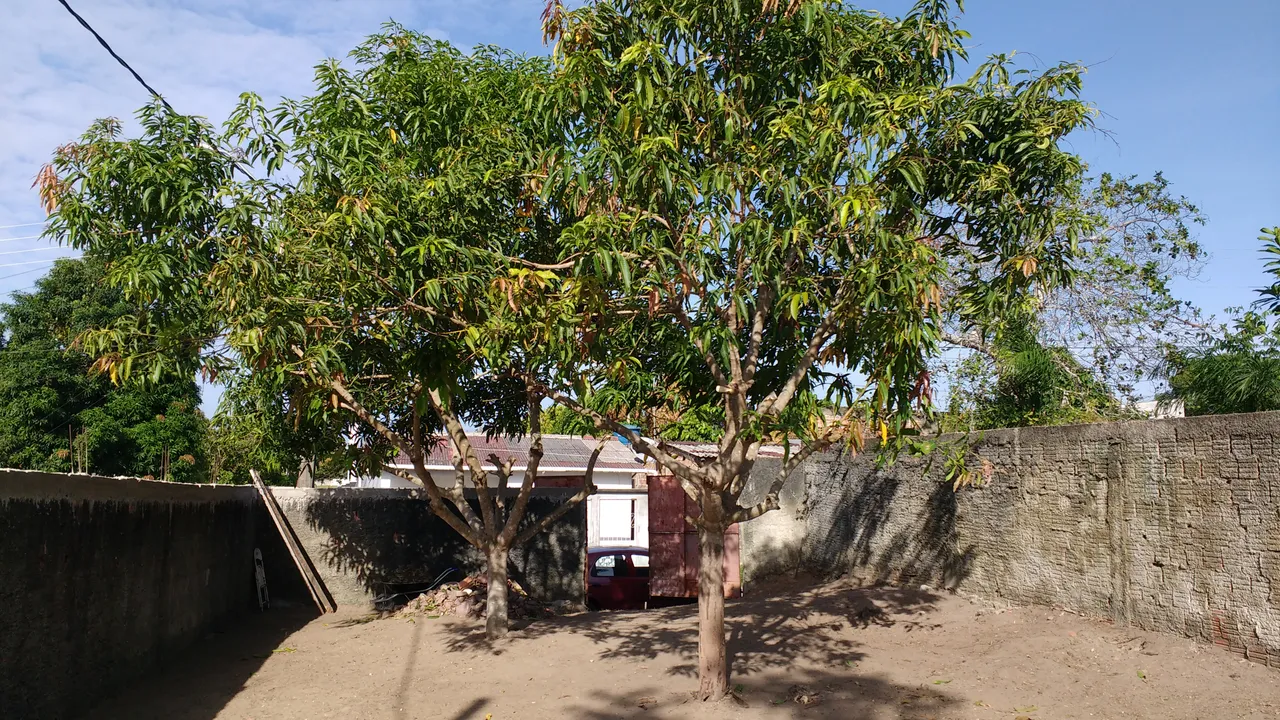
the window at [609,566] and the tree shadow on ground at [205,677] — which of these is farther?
the window at [609,566]

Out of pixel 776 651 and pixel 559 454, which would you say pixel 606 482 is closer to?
pixel 559 454

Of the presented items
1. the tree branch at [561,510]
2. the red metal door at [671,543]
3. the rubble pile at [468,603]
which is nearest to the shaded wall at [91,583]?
the rubble pile at [468,603]

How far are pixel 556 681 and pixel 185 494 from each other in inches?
188

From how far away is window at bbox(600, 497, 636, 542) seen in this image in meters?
29.0

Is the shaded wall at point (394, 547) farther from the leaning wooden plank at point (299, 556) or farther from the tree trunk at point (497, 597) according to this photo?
the tree trunk at point (497, 597)

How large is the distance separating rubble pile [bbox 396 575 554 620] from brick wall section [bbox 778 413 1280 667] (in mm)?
4630

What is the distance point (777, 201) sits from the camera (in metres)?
6.90

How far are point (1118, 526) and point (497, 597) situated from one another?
258 inches

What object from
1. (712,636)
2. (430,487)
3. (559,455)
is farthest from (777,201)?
(559,455)

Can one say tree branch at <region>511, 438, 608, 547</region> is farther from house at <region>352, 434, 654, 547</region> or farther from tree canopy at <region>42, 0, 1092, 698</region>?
house at <region>352, 434, 654, 547</region>

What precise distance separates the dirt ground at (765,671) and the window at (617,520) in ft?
57.5

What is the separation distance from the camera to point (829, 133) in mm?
6344

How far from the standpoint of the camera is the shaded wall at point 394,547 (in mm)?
13938

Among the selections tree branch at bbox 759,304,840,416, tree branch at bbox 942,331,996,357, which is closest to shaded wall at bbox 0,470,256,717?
tree branch at bbox 759,304,840,416
